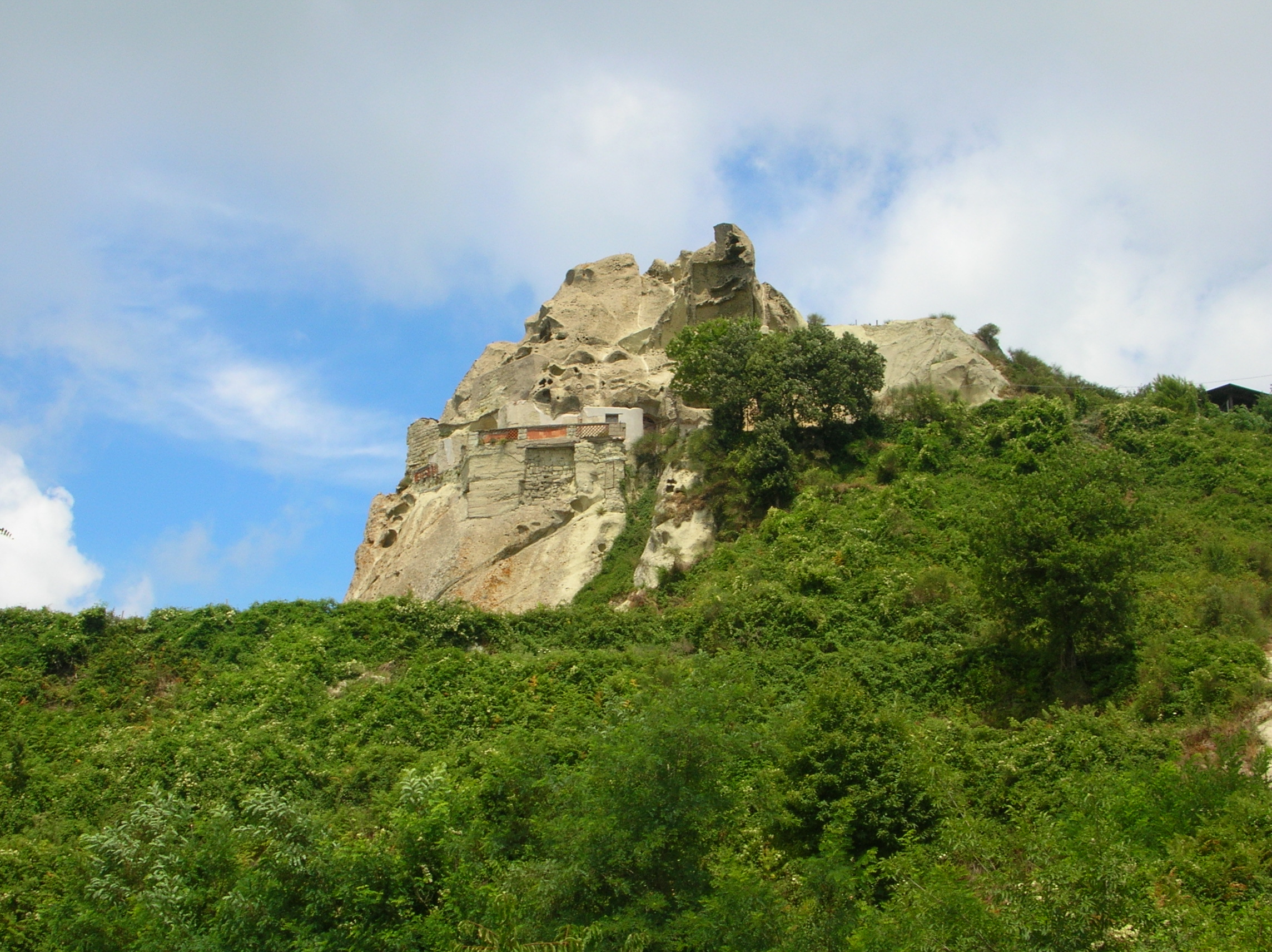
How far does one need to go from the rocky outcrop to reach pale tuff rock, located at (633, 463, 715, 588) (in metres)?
0.06

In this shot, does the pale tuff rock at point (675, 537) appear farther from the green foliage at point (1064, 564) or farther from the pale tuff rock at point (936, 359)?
the green foliage at point (1064, 564)

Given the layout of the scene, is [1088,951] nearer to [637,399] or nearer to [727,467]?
[727,467]

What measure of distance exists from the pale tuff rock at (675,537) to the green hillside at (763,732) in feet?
1.56

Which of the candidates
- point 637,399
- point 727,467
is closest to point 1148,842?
point 727,467

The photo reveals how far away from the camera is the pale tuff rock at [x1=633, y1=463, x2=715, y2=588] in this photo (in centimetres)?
2781

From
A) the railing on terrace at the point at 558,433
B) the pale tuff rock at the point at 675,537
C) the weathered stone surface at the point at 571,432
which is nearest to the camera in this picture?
the pale tuff rock at the point at 675,537

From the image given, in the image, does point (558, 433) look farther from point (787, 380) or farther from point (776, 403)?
point (787, 380)

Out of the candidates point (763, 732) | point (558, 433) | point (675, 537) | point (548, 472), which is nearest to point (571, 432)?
point (558, 433)

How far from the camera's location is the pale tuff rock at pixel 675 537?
91.3 ft

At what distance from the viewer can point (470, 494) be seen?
32.2m

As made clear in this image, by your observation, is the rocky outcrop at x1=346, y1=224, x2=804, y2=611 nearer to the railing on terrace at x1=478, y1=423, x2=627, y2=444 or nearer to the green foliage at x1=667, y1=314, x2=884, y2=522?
the railing on terrace at x1=478, y1=423, x2=627, y2=444

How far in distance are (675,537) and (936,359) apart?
10971mm

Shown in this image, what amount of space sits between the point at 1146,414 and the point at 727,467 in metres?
10.9

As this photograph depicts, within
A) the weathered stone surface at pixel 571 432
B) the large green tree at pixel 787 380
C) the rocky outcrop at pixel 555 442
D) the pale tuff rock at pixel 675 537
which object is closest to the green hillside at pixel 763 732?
the large green tree at pixel 787 380
